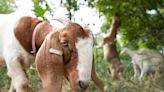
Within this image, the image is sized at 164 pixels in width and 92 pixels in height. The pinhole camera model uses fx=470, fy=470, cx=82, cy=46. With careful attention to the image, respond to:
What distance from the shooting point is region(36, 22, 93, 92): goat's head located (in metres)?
3.33

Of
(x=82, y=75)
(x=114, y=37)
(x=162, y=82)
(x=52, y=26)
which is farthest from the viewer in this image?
(x=114, y=37)

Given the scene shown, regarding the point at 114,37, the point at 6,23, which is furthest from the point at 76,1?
the point at 6,23

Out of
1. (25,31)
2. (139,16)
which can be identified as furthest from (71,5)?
(25,31)

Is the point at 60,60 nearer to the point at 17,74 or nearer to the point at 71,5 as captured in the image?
the point at 17,74

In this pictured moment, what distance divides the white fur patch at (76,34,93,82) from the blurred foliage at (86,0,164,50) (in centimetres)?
673

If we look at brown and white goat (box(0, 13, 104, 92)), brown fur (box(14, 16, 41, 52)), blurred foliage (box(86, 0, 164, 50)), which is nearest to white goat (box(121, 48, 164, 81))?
blurred foliage (box(86, 0, 164, 50))

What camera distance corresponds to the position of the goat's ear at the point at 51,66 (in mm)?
3402

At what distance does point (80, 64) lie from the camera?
333 centimetres

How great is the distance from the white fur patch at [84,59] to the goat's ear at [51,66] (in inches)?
6.0

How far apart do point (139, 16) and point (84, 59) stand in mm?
7287

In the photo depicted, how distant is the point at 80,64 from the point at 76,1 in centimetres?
685

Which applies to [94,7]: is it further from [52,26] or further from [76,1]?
[52,26]

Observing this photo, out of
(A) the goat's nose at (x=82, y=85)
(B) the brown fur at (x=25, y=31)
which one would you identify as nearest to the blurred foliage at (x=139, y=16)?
(B) the brown fur at (x=25, y=31)

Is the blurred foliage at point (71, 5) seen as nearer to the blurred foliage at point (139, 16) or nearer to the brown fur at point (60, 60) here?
the blurred foliage at point (139, 16)
